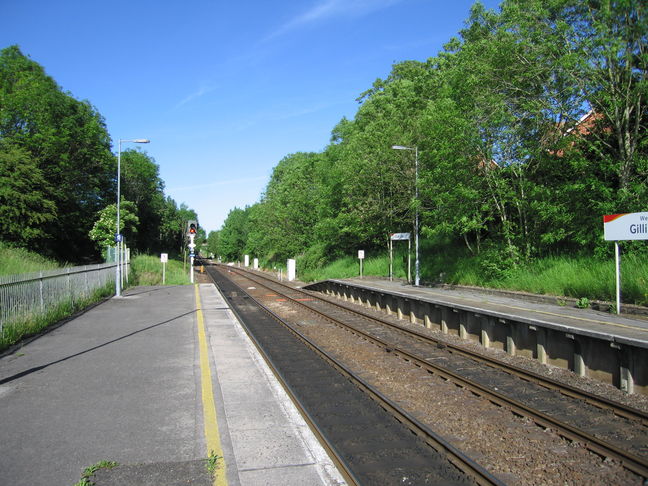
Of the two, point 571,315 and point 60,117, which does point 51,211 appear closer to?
point 60,117

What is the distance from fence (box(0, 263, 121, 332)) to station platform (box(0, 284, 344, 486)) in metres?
1.16

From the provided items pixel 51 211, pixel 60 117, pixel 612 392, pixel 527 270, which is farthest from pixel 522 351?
pixel 60 117

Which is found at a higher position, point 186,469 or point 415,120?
point 415,120

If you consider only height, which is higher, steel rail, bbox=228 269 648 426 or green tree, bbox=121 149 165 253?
green tree, bbox=121 149 165 253

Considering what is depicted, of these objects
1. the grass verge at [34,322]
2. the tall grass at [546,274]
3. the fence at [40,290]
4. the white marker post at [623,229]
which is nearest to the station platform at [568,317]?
the tall grass at [546,274]

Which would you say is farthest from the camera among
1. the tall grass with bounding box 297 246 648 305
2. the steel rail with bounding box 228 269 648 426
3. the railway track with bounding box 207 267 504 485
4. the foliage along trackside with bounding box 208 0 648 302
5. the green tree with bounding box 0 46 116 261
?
the green tree with bounding box 0 46 116 261

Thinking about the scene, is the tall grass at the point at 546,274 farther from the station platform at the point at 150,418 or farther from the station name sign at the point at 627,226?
the station platform at the point at 150,418

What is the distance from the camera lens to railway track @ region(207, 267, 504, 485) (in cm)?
484

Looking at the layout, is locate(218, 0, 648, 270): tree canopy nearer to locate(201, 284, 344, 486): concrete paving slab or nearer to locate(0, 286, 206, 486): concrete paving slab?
locate(201, 284, 344, 486): concrete paving slab

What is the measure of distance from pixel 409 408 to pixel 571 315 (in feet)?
23.1

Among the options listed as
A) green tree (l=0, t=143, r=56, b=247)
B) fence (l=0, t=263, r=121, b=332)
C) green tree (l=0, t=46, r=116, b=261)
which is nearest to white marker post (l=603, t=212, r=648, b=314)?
fence (l=0, t=263, r=121, b=332)

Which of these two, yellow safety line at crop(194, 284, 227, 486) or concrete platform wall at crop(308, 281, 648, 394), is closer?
yellow safety line at crop(194, 284, 227, 486)

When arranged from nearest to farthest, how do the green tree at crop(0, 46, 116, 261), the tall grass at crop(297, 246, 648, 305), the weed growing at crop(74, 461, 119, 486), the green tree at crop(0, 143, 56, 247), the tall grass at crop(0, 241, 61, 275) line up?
the weed growing at crop(74, 461, 119, 486) → the tall grass at crop(297, 246, 648, 305) → the tall grass at crop(0, 241, 61, 275) → the green tree at crop(0, 143, 56, 247) → the green tree at crop(0, 46, 116, 261)

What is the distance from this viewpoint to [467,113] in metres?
19.6
